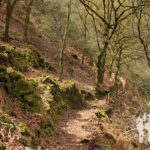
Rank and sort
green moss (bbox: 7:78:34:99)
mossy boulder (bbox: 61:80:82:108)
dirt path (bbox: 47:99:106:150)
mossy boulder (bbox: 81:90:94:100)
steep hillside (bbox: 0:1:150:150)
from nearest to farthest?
steep hillside (bbox: 0:1:150:150)
dirt path (bbox: 47:99:106:150)
green moss (bbox: 7:78:34:99)
mossy boulder (bbox: 61:80:82:108)
mossy boulder (bbox: 81:90:94:100)

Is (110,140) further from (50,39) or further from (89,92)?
(50,39)

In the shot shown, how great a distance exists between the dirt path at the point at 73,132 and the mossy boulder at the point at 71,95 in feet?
5.23

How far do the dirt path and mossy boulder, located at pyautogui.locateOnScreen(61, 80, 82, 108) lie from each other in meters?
1.59

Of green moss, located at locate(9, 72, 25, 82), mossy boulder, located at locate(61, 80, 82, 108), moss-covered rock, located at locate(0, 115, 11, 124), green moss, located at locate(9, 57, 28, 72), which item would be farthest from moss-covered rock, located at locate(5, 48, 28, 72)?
moss-covered rock, located at locate(0, 115, 11, 124)

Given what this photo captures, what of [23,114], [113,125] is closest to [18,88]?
[23,114]

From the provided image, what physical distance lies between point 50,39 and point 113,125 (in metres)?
18.2

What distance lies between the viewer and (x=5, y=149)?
356 centimetres

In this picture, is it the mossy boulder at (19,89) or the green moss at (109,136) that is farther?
the green moss at (109,136)

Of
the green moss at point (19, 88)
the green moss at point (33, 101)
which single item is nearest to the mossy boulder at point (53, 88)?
the green moss at point (33, 101)

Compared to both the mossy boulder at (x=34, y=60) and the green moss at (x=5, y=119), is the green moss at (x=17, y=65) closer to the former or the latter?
the mossy boulder at (x=34, y=60)

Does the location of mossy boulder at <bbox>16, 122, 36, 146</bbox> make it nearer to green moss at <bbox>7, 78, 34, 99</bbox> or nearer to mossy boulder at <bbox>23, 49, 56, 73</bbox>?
green moss at <bbox>7, 78, 34, 99</bbox>

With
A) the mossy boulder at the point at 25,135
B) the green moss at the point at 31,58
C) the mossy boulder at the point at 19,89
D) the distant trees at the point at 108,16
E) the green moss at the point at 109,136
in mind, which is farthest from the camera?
the green moss at the point at 31,58

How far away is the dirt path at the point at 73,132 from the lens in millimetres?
5867

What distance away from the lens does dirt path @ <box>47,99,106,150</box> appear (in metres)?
5.87
